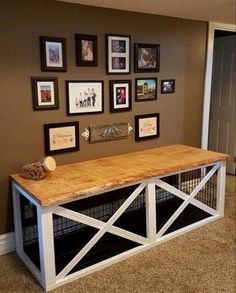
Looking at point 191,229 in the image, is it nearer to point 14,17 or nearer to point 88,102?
point 88,102

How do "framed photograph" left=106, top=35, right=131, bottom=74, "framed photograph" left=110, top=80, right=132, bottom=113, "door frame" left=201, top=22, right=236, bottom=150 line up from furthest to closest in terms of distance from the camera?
"door frame" left=201, top=22, right=236, bottom=150 < "framed photograph" left=110, top=80, right=132, bottom=113 < "framed photograph" left=106, top=35, right=131, bottom=74

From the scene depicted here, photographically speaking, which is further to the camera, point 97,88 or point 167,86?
point 167,86

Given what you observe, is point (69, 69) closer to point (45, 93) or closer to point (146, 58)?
point (45, 93)

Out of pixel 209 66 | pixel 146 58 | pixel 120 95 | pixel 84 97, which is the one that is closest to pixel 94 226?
pixel 84 97

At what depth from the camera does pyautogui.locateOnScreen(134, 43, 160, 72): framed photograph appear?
2795 mm

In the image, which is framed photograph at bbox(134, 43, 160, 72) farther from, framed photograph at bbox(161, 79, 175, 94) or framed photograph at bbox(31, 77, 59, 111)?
framed photograph at bbox(31, 77, 59, 111)

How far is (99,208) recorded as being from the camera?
2824 millimetres

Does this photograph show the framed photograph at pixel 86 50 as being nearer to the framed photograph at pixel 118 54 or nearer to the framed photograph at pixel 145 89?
the framed photograph at pixel 118 54

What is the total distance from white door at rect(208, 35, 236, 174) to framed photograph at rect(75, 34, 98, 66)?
7.11 feet

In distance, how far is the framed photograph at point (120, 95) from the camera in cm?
271

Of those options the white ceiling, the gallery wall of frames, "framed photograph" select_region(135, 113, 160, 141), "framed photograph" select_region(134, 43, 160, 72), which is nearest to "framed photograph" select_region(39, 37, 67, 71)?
the gallery wall of frames

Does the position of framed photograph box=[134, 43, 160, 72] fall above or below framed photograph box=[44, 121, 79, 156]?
above

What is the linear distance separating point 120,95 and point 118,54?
1.16ft

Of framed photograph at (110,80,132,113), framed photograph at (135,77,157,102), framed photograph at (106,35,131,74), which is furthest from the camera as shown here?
framed photograph at (135,77,157,102)
